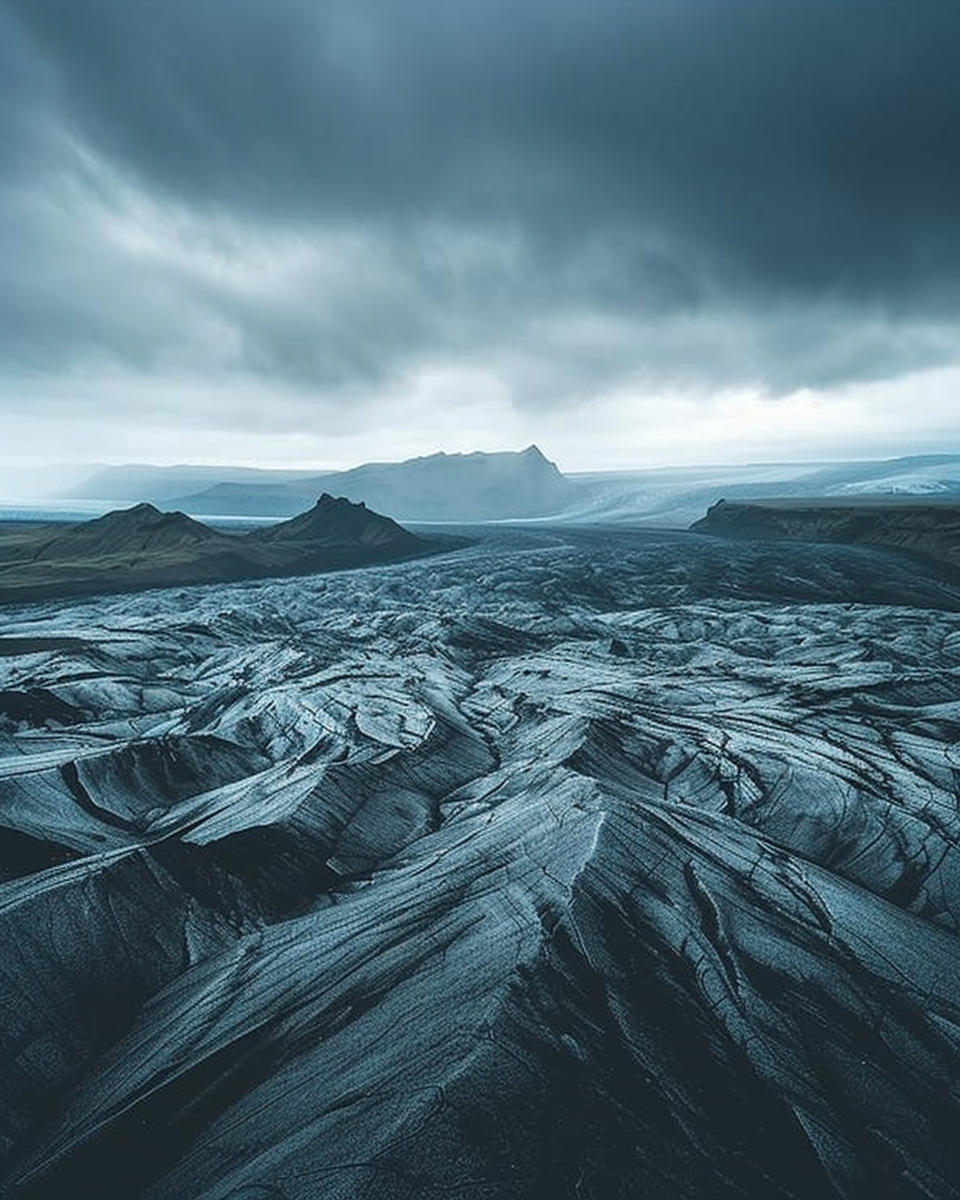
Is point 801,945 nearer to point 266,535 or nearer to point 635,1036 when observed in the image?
point 635,1036

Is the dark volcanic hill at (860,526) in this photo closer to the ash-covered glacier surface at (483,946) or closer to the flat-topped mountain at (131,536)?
the ash-covered glacier surface at (483,946)

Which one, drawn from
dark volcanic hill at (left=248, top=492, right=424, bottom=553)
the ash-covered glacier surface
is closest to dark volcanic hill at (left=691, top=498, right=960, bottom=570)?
dark volcanic hill at (left=248, top=492, right=424, bottom=553)

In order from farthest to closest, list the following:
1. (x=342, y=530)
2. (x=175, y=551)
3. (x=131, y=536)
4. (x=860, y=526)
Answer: (x=342, y=530)
(x=860, y=526)
(x=131, y=536)
(x=175, y=551)

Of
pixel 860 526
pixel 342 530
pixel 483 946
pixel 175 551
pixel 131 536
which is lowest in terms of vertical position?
pixel 860 526

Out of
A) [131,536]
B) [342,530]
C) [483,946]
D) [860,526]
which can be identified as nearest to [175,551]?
[131,536]

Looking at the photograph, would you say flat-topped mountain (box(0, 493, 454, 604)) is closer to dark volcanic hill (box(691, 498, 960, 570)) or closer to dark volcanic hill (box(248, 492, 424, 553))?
dark volcanic hill (box(248, 492, 424, 553))

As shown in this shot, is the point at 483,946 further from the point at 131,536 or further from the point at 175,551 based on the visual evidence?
the point at 131,536
